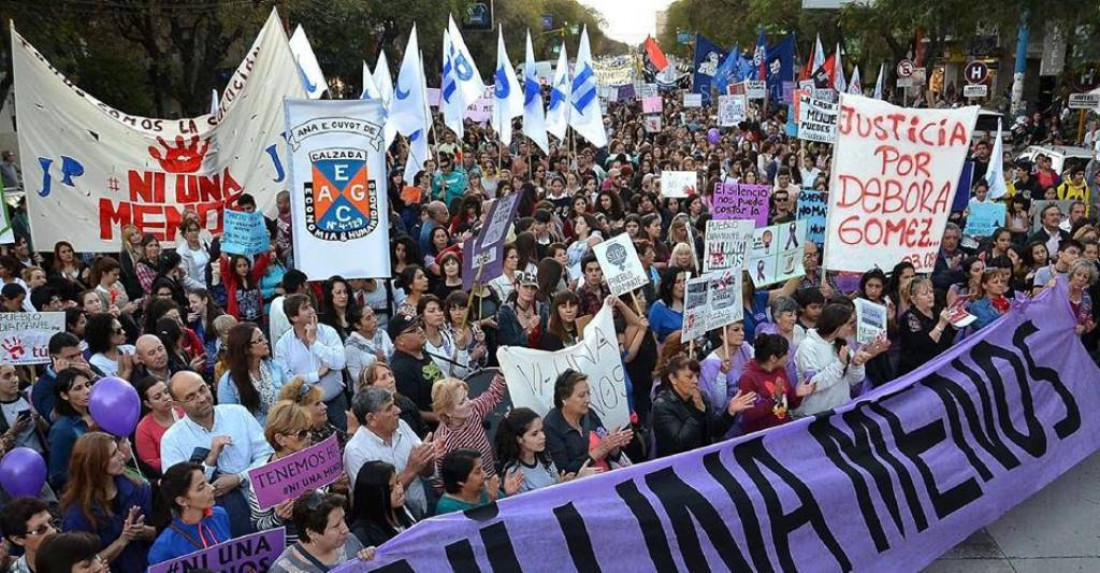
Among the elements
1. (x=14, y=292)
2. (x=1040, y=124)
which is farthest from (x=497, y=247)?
(x=1040, y=124)

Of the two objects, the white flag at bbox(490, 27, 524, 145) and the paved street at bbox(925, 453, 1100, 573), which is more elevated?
the white flag at bbox(490, 27, 524, 145)

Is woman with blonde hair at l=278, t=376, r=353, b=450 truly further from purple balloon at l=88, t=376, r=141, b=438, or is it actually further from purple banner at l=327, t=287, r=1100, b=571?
purple banner at l=327, t=287, r=1100, b=571

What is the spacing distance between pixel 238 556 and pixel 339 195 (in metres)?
4.05

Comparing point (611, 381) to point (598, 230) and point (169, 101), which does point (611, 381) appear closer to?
point (598, 230)

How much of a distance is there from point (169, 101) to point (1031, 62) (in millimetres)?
36113

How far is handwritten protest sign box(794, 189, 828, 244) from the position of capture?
10.5 meters

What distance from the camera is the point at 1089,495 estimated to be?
6.70m

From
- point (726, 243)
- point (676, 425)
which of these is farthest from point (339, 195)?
point (676, 425)

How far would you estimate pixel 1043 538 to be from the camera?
20.2ft

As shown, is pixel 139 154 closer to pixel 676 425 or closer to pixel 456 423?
pixel 456 423

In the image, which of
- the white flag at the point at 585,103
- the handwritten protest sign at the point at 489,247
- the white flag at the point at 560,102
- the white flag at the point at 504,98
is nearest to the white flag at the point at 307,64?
the white flag at the point at 504,98

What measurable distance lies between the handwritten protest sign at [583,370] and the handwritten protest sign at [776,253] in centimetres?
206

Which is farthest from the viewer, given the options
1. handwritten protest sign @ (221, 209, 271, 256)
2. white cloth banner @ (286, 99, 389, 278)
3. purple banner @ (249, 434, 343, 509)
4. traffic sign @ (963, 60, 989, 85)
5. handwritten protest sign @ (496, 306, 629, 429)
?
traffic sign @ (963, 60, 989, 85)

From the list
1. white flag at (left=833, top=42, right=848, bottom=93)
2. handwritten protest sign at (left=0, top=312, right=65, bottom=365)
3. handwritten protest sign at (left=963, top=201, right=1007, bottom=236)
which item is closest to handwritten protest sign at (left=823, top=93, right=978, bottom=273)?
handwritten protest sign at (left=963, top=201, right=1007, bottom=236)
